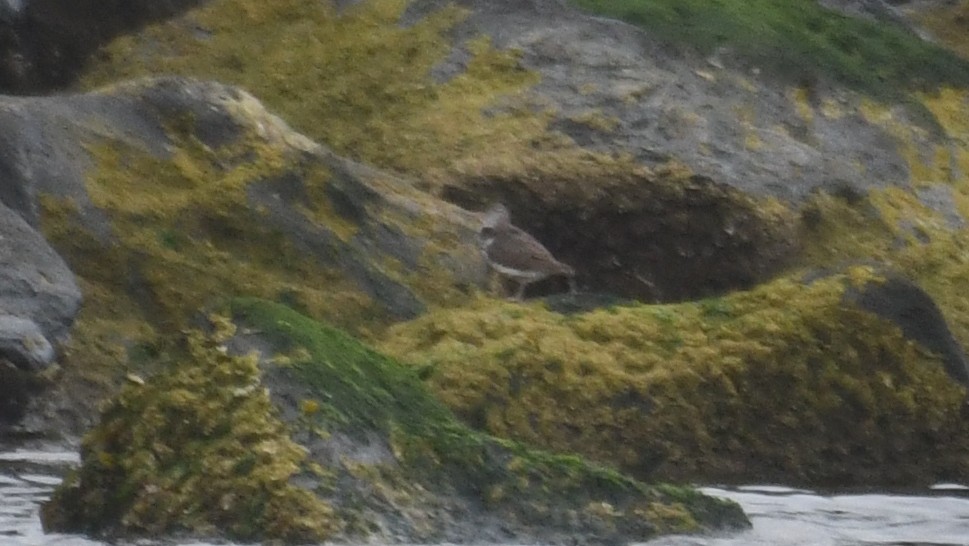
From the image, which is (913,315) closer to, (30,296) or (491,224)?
(491,224)

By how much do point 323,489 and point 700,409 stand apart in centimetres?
315

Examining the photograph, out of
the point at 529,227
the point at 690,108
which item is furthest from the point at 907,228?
the point at 529,227

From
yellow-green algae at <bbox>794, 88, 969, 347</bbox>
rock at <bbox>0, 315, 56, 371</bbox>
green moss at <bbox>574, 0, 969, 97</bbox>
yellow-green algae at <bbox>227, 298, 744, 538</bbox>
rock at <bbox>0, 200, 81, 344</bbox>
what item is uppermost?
green moss at <bbox>574, 0, 969, 97</bbox>

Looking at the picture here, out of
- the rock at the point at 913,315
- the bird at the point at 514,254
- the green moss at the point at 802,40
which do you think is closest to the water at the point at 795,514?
the rock at the point at 913,315

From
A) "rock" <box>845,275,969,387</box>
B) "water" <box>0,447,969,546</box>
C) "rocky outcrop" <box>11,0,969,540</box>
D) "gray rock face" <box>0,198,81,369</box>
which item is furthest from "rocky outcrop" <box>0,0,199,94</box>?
"rock" <box>845,275,969,387</box>

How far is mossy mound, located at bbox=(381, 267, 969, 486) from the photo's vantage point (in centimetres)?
916

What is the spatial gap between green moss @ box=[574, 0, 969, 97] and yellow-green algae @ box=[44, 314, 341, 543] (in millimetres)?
8116

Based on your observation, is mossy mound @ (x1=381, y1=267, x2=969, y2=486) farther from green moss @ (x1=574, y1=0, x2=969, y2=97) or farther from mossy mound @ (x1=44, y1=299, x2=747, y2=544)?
green moss @ (x1=574, y1=0, x2=969, y2=97)

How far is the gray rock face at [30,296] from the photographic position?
900 centimetres

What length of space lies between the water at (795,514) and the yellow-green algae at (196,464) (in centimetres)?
16

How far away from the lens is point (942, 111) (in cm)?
1556

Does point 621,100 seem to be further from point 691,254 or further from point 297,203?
point 297,203

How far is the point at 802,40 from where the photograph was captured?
15305mm

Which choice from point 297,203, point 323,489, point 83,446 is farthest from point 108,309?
point 323,489
